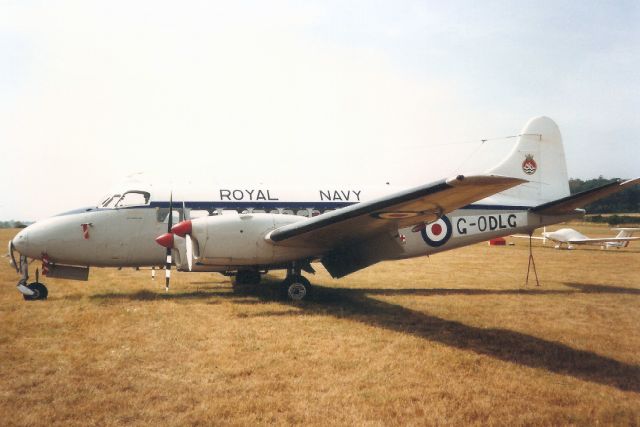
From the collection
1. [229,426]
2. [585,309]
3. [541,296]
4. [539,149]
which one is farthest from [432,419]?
[539,149]

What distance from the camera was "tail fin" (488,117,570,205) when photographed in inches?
499

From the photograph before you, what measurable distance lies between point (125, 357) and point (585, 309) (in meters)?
8.72

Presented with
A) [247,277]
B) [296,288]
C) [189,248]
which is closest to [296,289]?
[296,288]

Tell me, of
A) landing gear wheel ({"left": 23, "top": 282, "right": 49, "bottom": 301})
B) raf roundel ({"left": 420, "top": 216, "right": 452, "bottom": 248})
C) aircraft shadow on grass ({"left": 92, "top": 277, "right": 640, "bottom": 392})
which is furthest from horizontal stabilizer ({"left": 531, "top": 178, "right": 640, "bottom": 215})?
landing gear wheel ({"left": 23, "top": 282, "right": 49, "bottom": 301})

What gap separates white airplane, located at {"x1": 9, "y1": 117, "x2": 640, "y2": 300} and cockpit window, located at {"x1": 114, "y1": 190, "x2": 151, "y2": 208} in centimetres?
2

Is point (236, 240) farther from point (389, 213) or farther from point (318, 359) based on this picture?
point (318, 359)

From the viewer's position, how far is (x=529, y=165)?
502 inches

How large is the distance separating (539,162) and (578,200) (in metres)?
2.76

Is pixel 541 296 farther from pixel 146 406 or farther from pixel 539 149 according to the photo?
pixel 146 406

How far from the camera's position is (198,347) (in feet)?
19.4

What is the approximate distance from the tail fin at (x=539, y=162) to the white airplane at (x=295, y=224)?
0.03 m

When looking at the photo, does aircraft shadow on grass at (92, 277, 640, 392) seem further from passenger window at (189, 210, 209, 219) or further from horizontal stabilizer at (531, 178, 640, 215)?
horizontal stabilizer at (531, 178, 640, 215)

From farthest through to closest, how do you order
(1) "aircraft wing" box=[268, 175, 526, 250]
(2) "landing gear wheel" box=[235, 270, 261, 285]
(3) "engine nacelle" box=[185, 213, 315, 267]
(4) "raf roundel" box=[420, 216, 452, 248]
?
1. (2) "landing gear wheel" box=[235, 270, 261, 285]
2. (4) "raf roundel" box=[420, 216, 452, 248]
3. (3) "engine nacelle" box=[185, 213, 315, 267]
4. (1) "aircraft wing" box=[268, 175, 526, 250]

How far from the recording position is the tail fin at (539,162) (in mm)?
12672
